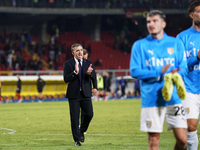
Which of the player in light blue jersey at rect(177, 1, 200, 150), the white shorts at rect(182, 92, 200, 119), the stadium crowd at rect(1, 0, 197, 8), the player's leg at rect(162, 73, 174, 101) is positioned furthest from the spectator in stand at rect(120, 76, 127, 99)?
the player's leg at rect(162, 73, 174, 101)

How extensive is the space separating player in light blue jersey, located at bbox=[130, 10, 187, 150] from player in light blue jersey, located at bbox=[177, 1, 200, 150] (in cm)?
84

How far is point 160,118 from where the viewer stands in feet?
18.4

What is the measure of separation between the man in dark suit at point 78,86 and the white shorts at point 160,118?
12.6ft

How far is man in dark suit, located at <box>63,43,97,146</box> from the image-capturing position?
941 cm

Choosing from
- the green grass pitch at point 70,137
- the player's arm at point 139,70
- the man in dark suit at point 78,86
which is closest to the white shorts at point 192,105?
the player's arm at point 139,70

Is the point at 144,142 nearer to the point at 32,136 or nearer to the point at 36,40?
the point at 32,136

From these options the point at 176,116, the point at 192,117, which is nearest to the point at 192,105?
the point at 192,117

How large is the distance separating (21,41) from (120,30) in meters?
12.7

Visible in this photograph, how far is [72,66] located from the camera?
962 centimetres

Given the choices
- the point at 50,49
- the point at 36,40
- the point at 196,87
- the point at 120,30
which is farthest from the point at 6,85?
the point at 196,87

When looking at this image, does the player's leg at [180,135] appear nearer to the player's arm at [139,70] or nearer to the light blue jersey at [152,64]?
the light blue jersey at [152,64]

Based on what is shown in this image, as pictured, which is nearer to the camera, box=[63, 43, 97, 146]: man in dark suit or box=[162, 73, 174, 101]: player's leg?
box=[162, 73, 174, 101]: player's leg

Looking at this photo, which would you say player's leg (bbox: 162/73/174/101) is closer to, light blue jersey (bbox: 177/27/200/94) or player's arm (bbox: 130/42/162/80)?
player's arm (bbox: 130/42/162/80)

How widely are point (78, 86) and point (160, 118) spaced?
4.17m
